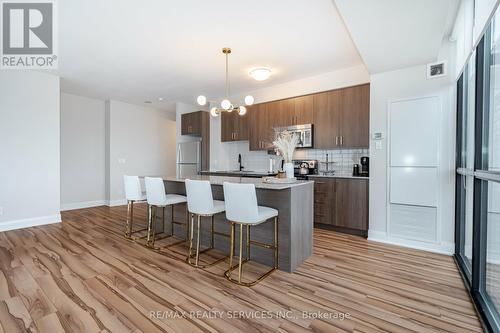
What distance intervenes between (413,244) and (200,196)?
2.90 meters

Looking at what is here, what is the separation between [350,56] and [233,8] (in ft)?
6.55

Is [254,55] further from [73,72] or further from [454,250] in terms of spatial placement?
[454,250]

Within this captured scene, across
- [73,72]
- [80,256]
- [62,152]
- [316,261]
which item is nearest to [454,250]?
[316,261]

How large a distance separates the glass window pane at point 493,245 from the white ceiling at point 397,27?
1.56 meters

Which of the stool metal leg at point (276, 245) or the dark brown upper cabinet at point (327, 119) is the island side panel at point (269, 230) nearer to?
the stool metal leg at point (276, 245)

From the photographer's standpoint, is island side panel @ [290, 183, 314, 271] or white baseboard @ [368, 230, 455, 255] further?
white baseboard @ [368, 230, 455, 255]

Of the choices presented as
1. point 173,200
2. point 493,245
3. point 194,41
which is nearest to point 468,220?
point 493,245

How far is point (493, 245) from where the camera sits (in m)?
1.82

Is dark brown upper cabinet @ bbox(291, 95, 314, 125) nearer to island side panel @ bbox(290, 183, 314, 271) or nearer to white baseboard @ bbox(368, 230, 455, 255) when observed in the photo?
island side panel @ bbox(290, 183, 314, 271)

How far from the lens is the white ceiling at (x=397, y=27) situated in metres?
2.06

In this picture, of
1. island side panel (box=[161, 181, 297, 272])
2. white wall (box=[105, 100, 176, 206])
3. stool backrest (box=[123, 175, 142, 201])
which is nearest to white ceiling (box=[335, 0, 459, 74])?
island side panel (box=[161, 181, 297, 272])

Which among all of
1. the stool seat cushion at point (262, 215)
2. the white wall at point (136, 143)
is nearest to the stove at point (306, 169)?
the stool seat cushion at point (262, 215)

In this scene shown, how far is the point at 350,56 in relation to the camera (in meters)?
3.55

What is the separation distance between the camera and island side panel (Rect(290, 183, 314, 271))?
2.54 m
